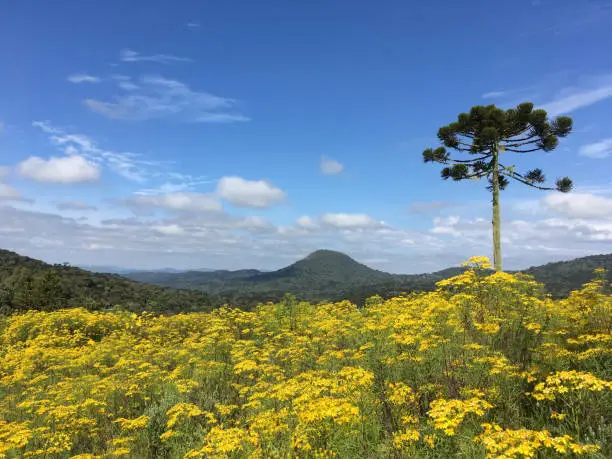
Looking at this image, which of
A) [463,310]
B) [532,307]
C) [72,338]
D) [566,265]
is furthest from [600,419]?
[566,265]

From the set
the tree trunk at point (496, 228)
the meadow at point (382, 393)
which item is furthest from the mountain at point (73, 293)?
the tree trunk at point (496, 228)

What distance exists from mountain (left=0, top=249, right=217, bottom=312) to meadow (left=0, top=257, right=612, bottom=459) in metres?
17.5

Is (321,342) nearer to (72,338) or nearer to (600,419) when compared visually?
(600,419)

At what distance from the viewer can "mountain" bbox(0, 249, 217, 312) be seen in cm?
2741

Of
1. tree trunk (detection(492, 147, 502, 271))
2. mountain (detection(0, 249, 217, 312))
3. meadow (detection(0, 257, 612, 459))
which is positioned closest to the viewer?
meadow (detection(0, 257, 612, 459))

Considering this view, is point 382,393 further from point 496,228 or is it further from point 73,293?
point 73,293

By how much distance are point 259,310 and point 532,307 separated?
39.8ft

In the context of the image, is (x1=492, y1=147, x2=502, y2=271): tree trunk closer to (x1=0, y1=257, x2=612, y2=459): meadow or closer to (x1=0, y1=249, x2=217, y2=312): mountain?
(x1=0, y1=257, x2=612, y2=459): meadow

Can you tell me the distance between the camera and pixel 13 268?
139 ft

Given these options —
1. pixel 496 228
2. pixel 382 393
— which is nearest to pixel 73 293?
pixel 496 228

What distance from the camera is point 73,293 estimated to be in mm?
34219

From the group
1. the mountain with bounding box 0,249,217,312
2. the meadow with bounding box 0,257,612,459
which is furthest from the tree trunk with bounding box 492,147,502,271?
the mountain with bounding box 0,249,217,312

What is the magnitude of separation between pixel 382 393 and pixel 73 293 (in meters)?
36.0

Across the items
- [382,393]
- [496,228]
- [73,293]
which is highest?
[496,228]
